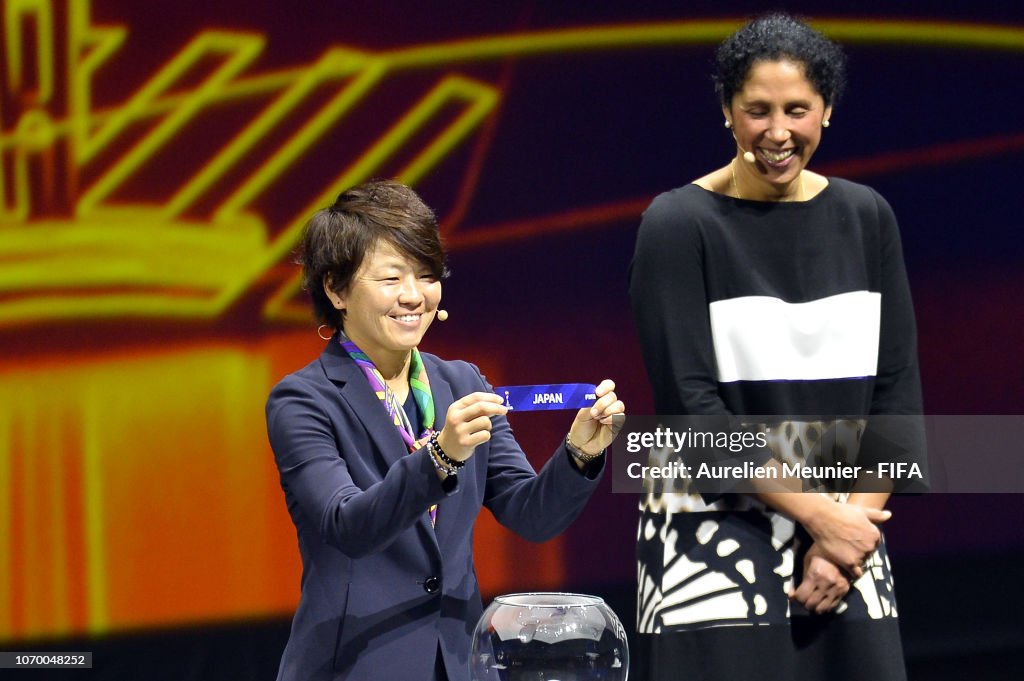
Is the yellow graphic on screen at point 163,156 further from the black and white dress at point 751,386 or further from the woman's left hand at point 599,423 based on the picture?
the woman's left hand at point 599,423

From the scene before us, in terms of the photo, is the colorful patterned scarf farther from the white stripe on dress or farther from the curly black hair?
the curly black hair

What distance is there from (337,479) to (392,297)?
28 cm

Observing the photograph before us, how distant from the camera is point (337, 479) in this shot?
1757 mm

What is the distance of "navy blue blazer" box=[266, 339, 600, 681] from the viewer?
5.83 feet

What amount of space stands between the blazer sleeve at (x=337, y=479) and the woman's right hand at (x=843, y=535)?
26.9 inches

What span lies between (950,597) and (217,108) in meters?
3.08

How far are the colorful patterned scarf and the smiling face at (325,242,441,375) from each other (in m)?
0.05

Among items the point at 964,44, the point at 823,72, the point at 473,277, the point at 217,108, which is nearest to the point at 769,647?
the point at 823,72

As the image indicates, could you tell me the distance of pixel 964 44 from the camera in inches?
175

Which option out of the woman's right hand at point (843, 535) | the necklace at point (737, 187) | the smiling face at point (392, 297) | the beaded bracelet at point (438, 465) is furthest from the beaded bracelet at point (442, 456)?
the necklace at point (737, 187)

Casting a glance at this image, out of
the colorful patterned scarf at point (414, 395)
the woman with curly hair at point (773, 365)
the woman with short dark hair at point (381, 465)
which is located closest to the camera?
the woman with short dark hair at point (381, 465)

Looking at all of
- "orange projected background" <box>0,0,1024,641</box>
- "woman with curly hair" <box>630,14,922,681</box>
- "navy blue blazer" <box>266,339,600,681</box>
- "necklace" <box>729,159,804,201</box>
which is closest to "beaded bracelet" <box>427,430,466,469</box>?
"navy blue blazer" <box>266,339,600,681</box>

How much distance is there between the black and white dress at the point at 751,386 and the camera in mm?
1985

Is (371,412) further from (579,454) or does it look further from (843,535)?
(843,535)
